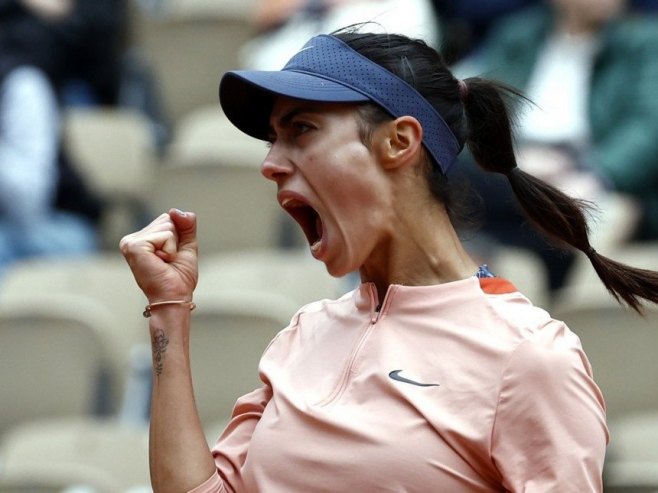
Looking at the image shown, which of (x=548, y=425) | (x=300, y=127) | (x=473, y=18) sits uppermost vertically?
(x=473, y=18)

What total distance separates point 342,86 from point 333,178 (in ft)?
0.42

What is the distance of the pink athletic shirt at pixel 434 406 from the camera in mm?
1908

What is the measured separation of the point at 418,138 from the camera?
2.10 metres

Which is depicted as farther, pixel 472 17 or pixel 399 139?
pixel 472 17

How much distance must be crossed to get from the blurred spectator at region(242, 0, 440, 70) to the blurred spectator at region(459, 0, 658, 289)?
52 centimetres

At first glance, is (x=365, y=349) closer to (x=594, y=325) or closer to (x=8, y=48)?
(x=594, y=325)

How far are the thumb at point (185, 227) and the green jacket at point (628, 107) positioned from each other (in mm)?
3482

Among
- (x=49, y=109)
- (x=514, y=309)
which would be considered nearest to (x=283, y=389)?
(x=514, y=309)

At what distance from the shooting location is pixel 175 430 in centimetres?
211

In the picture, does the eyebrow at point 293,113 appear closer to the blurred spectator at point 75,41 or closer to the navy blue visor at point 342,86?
the navy blue visor at point 342,86

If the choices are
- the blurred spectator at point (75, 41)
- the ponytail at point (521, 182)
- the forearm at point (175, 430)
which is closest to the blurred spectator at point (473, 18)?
the blurred spectator at point (75, 41)

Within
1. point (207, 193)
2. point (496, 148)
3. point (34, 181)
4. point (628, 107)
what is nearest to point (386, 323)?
point (496, 148)

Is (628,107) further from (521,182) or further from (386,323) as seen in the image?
(386,323)

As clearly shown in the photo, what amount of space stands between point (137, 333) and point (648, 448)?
185cm
